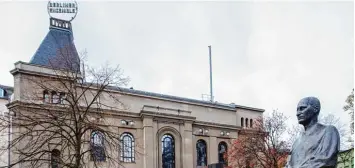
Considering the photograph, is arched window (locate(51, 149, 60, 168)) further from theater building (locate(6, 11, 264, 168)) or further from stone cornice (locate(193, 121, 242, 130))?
stone cornice (locate(193, 121, 242, 130))

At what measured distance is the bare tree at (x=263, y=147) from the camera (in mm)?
42312

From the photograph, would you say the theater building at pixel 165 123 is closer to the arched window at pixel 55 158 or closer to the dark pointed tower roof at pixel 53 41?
the dark pointed tower roof at pixel 53 41

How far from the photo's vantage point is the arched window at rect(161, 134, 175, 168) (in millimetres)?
51531

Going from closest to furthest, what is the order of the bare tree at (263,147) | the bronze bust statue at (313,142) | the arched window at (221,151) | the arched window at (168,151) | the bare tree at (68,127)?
the bronze bust statue at (313,142) < the bare tree at (68,127) < the bare tree at (263,147) < the arched window at (168,151) < the arched window at (221,151)

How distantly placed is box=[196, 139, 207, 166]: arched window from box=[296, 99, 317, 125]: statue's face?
4620 cm

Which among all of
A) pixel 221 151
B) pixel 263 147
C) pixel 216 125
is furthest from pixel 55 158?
pixel 221 151

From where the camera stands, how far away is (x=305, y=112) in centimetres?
811

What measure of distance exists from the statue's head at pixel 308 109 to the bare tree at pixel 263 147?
33.3 metres

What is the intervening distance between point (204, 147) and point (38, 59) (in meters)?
18.0

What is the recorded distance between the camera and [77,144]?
1023 inches

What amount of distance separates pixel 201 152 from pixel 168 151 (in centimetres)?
397

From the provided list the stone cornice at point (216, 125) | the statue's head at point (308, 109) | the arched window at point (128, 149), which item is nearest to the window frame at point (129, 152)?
the arched window at point (128, 149)

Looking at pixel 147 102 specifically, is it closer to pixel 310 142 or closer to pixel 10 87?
pixel 10 87

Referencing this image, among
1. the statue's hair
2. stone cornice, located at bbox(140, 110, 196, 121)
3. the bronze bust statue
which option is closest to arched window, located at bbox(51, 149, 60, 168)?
stone cornice, located at bbox(140, 110, 196, 121)
